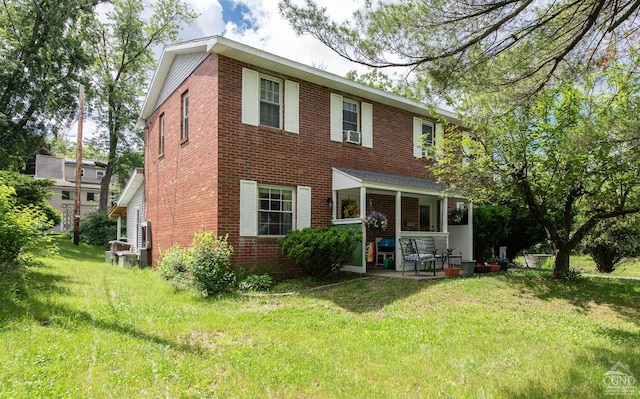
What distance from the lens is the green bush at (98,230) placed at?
76.7 feet

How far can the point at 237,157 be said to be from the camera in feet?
31.1

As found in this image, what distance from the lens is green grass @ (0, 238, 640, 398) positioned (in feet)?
11.7

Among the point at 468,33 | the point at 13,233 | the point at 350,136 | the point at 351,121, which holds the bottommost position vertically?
the point at 13,233

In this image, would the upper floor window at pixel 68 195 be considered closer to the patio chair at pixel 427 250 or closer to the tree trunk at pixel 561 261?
the patio chair at pixel 427 250

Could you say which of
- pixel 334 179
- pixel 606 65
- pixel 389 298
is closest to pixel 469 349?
pixel 389 298

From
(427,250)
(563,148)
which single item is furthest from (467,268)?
(563,148)

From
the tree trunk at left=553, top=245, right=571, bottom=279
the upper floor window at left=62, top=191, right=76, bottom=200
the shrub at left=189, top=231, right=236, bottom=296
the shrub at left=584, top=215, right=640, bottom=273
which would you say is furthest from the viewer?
the upper floor window at left=62, top=191, right=76, bottom=200

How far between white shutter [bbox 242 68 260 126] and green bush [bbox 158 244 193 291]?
12.0ft

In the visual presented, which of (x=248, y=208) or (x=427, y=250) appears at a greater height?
(x=248, y=208)

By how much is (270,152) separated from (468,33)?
5.80 meters

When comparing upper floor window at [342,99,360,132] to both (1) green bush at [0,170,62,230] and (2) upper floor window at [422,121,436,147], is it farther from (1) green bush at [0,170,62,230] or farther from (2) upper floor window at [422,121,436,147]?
(1) green bush at [0,170,62,230]

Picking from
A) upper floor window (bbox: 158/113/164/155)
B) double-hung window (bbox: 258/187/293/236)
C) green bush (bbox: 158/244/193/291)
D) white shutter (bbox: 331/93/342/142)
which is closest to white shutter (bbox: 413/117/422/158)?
white shutter (bbox: 331/93/342/142)

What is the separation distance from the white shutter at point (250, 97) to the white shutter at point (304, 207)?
2.15m

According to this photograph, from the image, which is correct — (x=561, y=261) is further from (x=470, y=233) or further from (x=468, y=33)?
(x=468, y=33)
